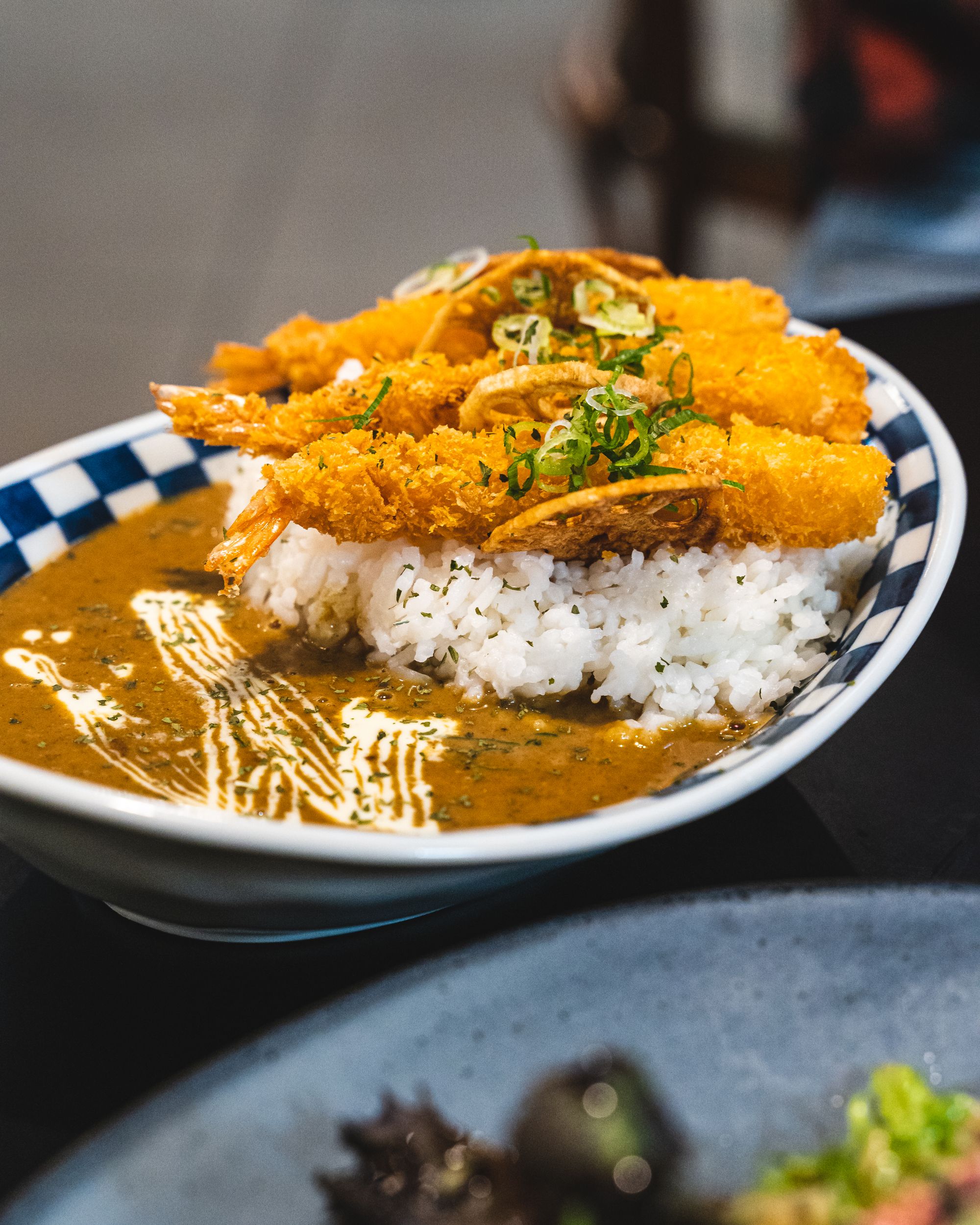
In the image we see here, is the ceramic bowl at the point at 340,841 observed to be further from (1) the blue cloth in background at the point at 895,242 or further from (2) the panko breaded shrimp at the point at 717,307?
(1) the blue cloth in background at the point at 895,242

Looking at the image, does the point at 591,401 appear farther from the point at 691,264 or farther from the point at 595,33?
the point at 595,33

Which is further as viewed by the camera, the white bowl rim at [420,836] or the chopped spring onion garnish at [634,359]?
the chopped spring onion garnish at [634,359]

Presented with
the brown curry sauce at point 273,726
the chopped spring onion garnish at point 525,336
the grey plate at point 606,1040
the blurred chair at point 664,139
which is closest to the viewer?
the grey plate at point 606,1040

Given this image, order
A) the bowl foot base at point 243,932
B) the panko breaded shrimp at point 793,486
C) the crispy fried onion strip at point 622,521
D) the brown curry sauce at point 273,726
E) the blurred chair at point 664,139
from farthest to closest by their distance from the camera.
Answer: the blurred chair at point 664,139 < the panko breaded shrimp at point 793,486 < the crispy fried onion strip at point 622,521 < the brown curry sauce at point 273,726 < the bowl foot base at point 243,932

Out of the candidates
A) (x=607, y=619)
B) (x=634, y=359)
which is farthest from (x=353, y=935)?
(x=634, y=359)

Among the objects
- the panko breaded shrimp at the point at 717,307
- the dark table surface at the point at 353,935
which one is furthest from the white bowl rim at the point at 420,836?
the panko breaded shrimp at the point at 717,307

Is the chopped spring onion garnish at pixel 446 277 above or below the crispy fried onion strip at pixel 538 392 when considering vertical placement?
above
